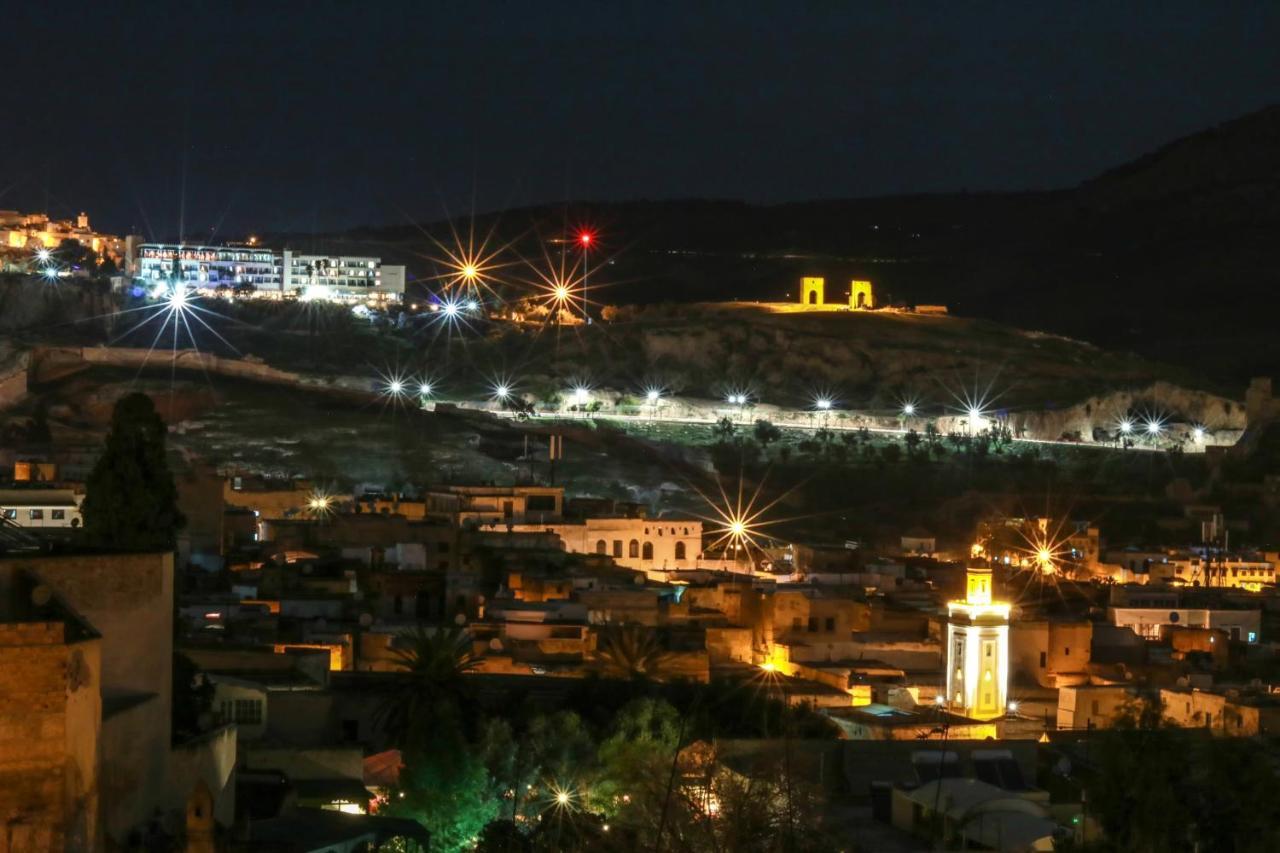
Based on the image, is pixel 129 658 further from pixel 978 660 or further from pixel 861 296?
pixel 861 296

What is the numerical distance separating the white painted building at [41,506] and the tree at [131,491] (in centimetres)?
A: 1101

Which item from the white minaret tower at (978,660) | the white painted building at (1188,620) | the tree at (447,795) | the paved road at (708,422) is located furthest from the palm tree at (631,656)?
the paved road at (708,422)

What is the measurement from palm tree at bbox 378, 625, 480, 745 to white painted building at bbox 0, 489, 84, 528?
8.26 metres

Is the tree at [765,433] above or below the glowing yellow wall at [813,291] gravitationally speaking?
below

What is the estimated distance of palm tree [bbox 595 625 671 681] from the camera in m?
25.4

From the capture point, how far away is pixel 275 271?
95.2 m

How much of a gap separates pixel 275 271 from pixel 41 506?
65.4 meters

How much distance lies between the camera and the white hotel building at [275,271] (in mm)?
92250

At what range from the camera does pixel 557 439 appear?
5728cm

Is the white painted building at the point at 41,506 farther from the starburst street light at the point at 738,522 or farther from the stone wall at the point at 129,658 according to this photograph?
the stone wall at the point at 129,658

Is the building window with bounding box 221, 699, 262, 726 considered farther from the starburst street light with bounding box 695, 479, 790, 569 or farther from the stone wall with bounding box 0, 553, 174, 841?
the starburst street light with bounding box 695, 479, 790, 569

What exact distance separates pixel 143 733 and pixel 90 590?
922mm

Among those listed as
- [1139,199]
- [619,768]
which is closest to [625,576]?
[619,768]

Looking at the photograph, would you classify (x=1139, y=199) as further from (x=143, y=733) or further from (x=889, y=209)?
A: (x=143, y=733)
